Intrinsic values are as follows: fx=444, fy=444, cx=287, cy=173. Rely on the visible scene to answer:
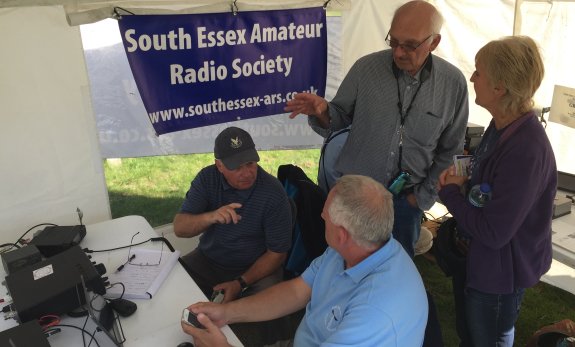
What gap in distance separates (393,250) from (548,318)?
2.39m

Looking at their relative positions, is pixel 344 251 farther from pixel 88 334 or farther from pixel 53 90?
pixel 53 90

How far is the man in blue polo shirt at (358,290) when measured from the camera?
4.36 feet

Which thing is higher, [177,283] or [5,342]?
[5,342]

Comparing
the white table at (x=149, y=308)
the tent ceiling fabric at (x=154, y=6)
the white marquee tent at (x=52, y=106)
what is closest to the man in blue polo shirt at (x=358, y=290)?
the white table at (x=149, y=308)

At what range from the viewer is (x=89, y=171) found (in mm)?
2857

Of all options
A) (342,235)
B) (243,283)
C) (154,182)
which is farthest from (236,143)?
(154,182)

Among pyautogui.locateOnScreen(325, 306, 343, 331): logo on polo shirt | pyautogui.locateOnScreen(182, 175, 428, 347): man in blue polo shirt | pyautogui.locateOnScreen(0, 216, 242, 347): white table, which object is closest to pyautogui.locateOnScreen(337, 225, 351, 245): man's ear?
pyautogui.locateOnScreen(182, 175, 428, 347): man in blue polo shirt

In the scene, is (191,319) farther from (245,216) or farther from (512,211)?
(512,211)

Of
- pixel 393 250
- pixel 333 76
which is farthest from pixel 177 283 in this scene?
pixel 333 76

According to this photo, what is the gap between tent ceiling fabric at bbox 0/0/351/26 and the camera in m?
2.48

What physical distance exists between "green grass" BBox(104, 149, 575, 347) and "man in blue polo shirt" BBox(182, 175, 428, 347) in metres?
1.67

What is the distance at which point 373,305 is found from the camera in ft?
4.43

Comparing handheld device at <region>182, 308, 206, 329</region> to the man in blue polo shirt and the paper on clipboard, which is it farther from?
the paper on clipboard

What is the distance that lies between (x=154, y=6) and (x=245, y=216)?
147 cm
